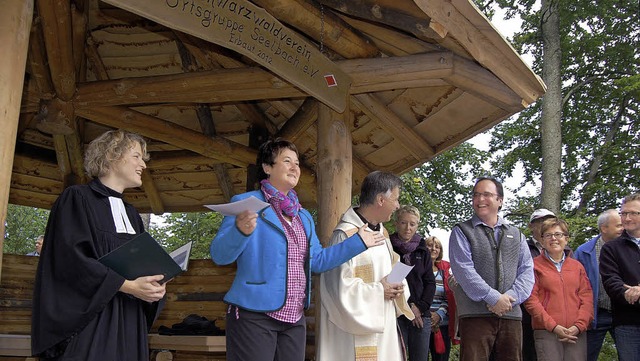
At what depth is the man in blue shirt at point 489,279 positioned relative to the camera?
478 centimetres

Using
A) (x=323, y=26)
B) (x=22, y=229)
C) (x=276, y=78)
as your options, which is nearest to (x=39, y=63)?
(x=276, y=78)

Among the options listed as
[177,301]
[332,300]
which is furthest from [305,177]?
[332,300]

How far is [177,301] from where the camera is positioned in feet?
25.3

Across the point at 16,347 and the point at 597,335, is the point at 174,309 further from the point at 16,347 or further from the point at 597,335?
the point at 597,335

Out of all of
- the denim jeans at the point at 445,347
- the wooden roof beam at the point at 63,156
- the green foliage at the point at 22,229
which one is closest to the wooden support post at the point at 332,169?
the denim jeans at the point at 445,347

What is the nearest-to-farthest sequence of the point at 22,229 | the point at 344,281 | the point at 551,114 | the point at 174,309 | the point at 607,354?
the point at 344,281 < the point at 174,309 < the point at 607,354 < the point at 551,114 < the point at 22,229

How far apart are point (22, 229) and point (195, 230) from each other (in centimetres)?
1873

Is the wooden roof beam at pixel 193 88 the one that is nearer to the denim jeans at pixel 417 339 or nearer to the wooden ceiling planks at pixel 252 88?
the wooden ceiling planks at pixel 252 88

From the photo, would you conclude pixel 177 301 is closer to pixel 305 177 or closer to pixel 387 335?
pixel 305 177

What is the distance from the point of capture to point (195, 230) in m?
19.3

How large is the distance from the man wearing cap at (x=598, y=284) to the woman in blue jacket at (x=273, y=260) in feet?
9.95

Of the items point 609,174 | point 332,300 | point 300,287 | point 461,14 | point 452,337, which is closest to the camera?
point 300,287

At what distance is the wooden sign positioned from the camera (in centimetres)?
418

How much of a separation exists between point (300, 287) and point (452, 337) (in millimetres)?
3270
